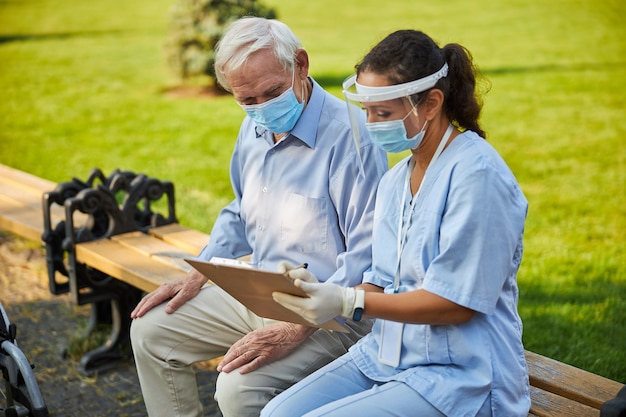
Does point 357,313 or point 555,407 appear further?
point 555,407

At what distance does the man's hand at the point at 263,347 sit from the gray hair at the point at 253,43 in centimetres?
96

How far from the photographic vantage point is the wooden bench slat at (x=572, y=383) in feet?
8.62

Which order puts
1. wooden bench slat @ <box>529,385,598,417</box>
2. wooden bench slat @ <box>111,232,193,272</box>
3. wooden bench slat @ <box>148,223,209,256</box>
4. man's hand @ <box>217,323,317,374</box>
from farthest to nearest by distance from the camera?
wooden bench slat @ <box>148,223,209,256</box>, wooden bench slat @ <box>111,232,193,272</box>, man's hand @ <box>217,323,317,374</box>, wooden bench slat @ <box>529,385,598,417</box>

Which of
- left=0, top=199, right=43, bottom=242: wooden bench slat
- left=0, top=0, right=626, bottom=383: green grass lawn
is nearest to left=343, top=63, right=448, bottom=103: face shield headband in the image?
left=0, top=0, right=626, bottom=383: green grass lawn

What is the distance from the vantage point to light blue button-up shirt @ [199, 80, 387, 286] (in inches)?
117

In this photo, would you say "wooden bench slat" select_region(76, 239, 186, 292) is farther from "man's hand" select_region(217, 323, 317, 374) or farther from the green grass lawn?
the green grass lawn

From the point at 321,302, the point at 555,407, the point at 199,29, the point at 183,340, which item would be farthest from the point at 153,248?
the point at 199,29

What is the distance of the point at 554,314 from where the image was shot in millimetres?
4672

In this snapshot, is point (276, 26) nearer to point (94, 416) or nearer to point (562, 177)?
point (94, 416)

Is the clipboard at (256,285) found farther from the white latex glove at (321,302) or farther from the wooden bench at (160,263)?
the wooden bench at (160,263)

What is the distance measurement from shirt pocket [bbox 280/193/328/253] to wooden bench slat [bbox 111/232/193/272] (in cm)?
97

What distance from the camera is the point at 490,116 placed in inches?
374

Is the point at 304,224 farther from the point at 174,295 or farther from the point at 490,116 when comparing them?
the point at 490,116

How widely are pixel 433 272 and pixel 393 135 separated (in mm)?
437
